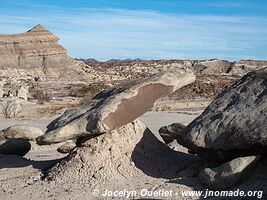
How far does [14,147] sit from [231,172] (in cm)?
543

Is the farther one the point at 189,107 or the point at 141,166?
the point at 189,107

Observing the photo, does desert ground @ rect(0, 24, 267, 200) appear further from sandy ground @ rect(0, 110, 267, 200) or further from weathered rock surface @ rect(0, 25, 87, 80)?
weathered rock surface @ rect(0, 25, 87, 80)

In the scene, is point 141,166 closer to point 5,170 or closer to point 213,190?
point 213,190

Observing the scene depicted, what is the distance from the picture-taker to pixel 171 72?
8297mm

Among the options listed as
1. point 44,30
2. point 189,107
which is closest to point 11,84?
point 44,30

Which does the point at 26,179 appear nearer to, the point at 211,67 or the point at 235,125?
the point at 235,125

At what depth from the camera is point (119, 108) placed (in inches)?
306

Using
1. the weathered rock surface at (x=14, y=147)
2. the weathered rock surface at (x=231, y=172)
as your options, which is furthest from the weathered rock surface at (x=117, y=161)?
the weathered rock surface at (x=14, y=147)

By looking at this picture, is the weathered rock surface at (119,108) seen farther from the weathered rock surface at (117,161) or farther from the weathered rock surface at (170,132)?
the weathered rock surface at (170,132)

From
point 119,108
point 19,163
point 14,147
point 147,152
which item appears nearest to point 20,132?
point 14,147

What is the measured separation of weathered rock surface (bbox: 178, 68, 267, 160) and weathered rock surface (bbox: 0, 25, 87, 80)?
4816 cm

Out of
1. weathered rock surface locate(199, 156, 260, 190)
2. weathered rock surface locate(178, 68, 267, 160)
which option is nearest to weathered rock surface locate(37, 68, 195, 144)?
weathered rock surface locate(178, 68, 267, 160)

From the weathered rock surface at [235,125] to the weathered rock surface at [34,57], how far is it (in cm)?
4816

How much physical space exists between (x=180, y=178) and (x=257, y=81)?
1.81m
